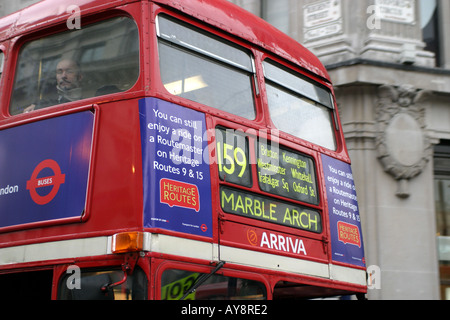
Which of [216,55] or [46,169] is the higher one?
[216,55]

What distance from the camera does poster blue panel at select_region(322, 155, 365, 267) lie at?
648 cm

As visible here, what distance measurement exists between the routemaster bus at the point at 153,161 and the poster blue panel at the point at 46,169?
0.01 m

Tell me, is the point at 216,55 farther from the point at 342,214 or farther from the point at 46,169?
the point at 342,214

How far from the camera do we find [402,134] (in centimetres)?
1173

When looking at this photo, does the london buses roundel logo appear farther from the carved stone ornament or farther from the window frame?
the carved stone ornament

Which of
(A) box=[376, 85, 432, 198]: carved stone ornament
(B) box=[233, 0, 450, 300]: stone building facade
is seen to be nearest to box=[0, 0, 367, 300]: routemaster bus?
(B) box=[233, 0, 450, 300]: stone building facade

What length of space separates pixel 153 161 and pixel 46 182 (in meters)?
0.94

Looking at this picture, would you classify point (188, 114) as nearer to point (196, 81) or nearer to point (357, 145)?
point (196, 81)

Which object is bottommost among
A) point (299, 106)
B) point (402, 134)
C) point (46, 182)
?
point (46, 182)

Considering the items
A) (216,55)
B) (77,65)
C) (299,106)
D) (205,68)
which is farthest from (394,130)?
(77,65)

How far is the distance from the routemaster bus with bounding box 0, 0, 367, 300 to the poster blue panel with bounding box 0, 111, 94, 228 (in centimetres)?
1

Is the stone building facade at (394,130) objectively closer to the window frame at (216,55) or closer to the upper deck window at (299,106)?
the upper deck window at (299,106)

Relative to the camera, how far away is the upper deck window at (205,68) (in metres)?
5.14

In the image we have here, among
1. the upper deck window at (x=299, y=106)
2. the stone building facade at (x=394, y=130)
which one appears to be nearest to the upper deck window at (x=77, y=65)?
the upper deck window at (x=299, y=106)
